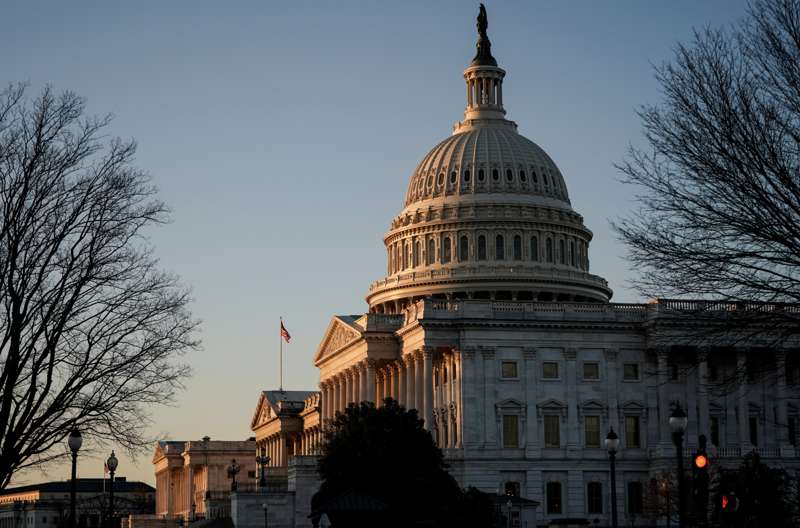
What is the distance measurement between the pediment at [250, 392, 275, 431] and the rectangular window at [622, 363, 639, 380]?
222 ft

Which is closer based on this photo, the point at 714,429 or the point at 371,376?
the point at 714,429

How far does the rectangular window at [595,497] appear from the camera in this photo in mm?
91375

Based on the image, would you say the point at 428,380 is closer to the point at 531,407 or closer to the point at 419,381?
the point at 419,381

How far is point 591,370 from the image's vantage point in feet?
307

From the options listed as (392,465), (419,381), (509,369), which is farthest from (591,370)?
(392,465)

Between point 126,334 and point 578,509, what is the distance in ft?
216

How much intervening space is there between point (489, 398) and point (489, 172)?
38.7 metres

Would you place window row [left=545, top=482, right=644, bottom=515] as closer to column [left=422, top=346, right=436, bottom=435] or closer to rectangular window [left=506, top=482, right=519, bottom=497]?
rectangular window [left=506, top=482, right=519, bottom=497]

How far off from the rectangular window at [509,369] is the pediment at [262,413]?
65261mm

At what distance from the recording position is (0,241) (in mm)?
27734

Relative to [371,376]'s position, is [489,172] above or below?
above

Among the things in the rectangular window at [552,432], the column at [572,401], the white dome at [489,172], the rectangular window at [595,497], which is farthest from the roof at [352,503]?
the white dome at [489,172]

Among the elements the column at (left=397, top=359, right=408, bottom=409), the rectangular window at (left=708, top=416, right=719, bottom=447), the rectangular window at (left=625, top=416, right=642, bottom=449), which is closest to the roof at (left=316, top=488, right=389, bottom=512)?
the rectangular window at (left=625, top=416, right=642, bottom=449)

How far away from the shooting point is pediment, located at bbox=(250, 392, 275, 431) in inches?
6146
